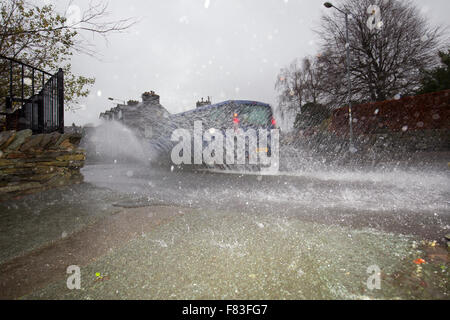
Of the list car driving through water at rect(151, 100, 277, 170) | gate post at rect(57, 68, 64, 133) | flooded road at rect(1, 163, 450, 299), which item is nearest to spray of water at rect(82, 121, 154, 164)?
car driving through water at rect(151, 100, 277, 170)

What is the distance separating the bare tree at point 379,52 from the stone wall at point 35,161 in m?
17.8

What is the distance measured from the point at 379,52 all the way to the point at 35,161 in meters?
20.3

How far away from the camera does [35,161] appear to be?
4.59m

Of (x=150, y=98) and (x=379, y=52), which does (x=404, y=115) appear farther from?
(x=150, y=98)

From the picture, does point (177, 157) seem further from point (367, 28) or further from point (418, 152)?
point (367, 28)

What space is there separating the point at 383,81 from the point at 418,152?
6367mm

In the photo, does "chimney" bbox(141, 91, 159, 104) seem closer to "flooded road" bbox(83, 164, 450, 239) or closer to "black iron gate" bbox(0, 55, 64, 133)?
"black iron gate" bbox(0, 55, 64, 133)

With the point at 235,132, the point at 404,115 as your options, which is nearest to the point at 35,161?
the point at 235,132

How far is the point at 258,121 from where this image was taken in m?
8.93

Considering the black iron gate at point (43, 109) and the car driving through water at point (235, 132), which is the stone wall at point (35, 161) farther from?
the car driving through water at point (235, 132)

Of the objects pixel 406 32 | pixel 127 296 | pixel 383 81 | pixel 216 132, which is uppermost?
pixel 406 32

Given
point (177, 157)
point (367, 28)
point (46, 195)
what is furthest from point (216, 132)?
point (367, 28)

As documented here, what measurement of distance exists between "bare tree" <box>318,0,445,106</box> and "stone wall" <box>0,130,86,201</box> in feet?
58.4

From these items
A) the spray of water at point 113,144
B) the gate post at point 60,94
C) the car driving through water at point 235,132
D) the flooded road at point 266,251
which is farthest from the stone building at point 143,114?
the flooded road at point 266,251
